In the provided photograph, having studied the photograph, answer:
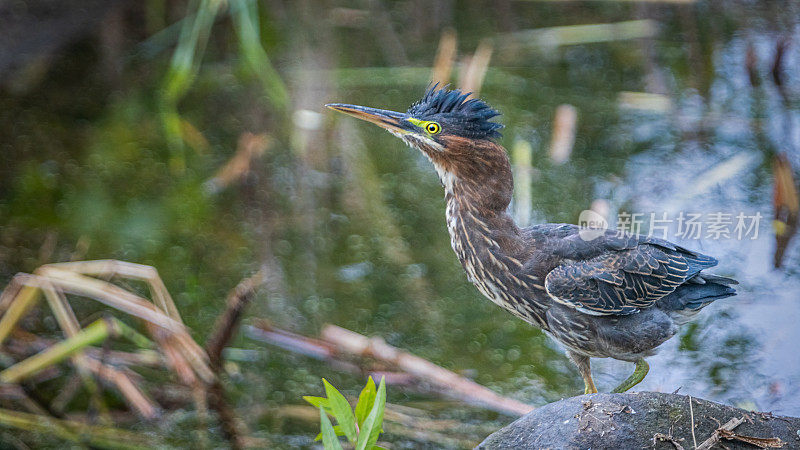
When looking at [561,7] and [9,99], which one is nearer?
[9,99]

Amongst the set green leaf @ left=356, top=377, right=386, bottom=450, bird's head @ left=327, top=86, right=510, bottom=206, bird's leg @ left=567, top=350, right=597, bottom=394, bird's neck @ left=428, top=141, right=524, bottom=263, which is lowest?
bird's leg @ left=567, top=350, right=597, bottom=394

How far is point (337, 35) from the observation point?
7879 millimetres

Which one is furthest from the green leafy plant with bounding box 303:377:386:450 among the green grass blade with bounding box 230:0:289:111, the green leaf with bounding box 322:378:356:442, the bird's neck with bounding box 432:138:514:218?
the green grass blade with bounding box 230:0:289:111

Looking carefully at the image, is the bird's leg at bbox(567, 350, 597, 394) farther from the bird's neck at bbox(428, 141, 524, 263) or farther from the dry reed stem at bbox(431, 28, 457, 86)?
the dry reed stem at bbox(431, 28, 457, 86)

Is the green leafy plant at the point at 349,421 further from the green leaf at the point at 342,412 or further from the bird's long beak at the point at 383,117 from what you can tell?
the bird's long beak at the point at 383,117

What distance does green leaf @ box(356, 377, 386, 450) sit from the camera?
3225 millimetres

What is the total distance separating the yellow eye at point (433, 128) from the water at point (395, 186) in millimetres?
1400

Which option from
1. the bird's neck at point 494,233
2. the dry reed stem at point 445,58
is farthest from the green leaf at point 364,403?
the dry reed stem at point 445,58

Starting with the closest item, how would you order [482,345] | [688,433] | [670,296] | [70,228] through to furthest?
1. [688,433]
2. [670,296]
3. [482,345]
4. [70,228]

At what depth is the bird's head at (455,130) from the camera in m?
3.92

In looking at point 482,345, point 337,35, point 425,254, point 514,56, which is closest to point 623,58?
point 514,56

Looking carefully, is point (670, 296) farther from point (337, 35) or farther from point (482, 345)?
point (337, 35)

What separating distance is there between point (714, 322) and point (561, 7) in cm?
392

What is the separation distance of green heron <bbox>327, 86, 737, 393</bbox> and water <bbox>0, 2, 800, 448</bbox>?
754mm
